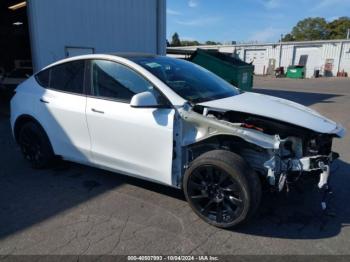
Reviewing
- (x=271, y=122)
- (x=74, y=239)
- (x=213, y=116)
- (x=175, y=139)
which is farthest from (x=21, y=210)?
(x=271, y=122)

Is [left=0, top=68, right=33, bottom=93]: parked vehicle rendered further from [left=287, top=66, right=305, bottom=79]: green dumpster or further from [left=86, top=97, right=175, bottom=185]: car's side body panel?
[left=287, top=66, right=305, bottom=79]: green dumpster

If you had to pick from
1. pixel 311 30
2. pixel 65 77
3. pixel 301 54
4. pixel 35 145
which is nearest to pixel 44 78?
pixel 65 77

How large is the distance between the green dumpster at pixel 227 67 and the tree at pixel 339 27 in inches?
2662

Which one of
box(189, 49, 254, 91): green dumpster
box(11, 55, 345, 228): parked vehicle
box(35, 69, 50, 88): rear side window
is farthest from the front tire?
box(189, 49, 254, 91): green dumpster

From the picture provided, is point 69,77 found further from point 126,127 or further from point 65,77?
point 126,127

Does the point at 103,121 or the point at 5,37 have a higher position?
the point at 5,37

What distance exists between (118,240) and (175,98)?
1466 mm

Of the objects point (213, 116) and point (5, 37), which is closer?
point (213, 116)

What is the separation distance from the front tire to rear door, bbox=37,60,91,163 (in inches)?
58.6

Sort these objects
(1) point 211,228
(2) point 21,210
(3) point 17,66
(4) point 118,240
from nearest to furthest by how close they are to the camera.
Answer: (4) point 118,240, (1) point 211,228, (2) point 21,210, (3) point 17,66

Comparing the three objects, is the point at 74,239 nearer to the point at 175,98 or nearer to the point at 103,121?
the point at 103,121

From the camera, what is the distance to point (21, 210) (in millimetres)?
3459

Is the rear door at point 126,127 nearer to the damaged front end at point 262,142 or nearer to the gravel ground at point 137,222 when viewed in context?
the damaged front end at point 262,142

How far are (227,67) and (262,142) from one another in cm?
799
